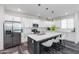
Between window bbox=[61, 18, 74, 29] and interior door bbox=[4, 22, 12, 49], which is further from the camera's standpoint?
interior door bbox=[4, 22, 12, 49]

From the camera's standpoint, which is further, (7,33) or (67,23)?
(7,33)

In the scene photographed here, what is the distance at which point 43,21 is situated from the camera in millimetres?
1413

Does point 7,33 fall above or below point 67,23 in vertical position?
below

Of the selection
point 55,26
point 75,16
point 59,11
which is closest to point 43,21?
point 55,26

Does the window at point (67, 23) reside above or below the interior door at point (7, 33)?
above

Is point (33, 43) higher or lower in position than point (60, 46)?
higher

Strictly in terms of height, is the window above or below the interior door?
above

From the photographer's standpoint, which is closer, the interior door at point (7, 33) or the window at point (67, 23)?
the window at point (67, 23)
